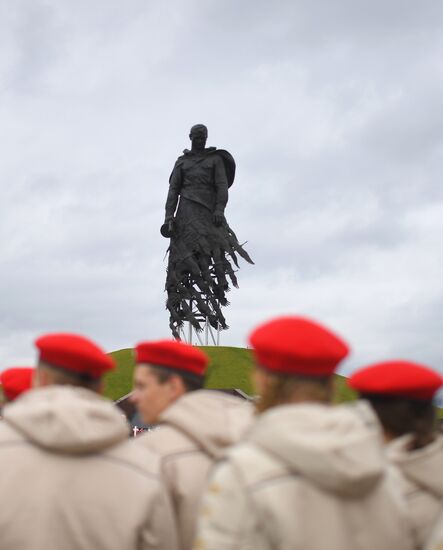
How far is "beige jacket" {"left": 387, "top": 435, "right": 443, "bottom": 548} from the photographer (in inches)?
111

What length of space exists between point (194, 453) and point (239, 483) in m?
1.16

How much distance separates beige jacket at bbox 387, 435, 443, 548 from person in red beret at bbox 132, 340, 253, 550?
2.33 feet

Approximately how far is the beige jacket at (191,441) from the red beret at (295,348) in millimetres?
933

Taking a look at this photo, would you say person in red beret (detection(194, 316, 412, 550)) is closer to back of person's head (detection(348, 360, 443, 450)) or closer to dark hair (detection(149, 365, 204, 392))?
back of person's head (detection(348, 360, 443, 450))

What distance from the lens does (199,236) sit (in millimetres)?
25172

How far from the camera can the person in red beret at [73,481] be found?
99.7 inches

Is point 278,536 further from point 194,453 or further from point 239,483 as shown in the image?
point 194,453

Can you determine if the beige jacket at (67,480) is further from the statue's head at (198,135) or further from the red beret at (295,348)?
the statue's head at (198,135)

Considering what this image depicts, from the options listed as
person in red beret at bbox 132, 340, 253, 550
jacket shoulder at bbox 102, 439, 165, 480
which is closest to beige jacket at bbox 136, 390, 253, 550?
person in red beret at bbox 132, 340, 253, 550

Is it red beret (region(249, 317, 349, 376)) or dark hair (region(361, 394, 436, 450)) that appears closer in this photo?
red beret (region(249, 317, 349, 376))

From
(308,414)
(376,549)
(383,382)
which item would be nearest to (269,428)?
A: (308,414)

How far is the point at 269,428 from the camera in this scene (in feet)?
6.99

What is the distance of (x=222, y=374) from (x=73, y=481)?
2362 cm

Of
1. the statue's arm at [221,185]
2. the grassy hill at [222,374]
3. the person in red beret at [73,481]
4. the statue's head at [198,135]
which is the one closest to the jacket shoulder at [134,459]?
the person in red beret at [73,481]
